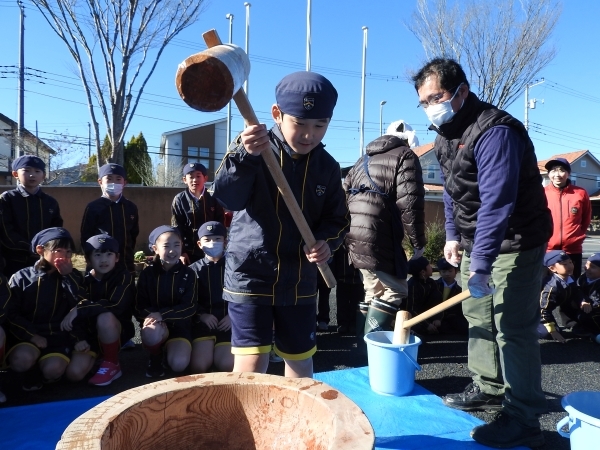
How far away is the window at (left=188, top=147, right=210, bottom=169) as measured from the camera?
33844 mm

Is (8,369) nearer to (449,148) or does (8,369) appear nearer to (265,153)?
(265,153)

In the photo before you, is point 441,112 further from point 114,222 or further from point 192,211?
point 114,222

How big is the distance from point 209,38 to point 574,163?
148ft

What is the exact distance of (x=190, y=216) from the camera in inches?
194

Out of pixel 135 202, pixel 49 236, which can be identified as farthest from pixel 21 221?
pixel 135 202

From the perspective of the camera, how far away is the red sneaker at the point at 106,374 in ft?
11.7

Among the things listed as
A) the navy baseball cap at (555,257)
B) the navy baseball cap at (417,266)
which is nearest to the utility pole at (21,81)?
the navy baseball cap at (417,266)

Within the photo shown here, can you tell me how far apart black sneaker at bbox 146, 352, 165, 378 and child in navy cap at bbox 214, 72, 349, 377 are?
1.79m

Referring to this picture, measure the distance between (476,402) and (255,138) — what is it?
7.57ft

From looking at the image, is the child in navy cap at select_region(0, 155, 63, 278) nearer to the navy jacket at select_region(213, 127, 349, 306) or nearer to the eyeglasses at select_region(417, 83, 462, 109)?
the navy jacket at select_region(213, 127, 349, 306)

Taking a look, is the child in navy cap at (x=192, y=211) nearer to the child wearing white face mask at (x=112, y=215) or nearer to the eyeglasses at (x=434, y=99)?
the child wearing white face mask at (x=112, y=215)

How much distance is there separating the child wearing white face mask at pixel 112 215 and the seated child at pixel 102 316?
742mm

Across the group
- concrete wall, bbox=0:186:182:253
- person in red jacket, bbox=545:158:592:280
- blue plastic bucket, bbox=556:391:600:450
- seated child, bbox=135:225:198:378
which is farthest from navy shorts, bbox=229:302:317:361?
concrete wall, bbox=0:186:182:253

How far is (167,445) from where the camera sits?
164cm
